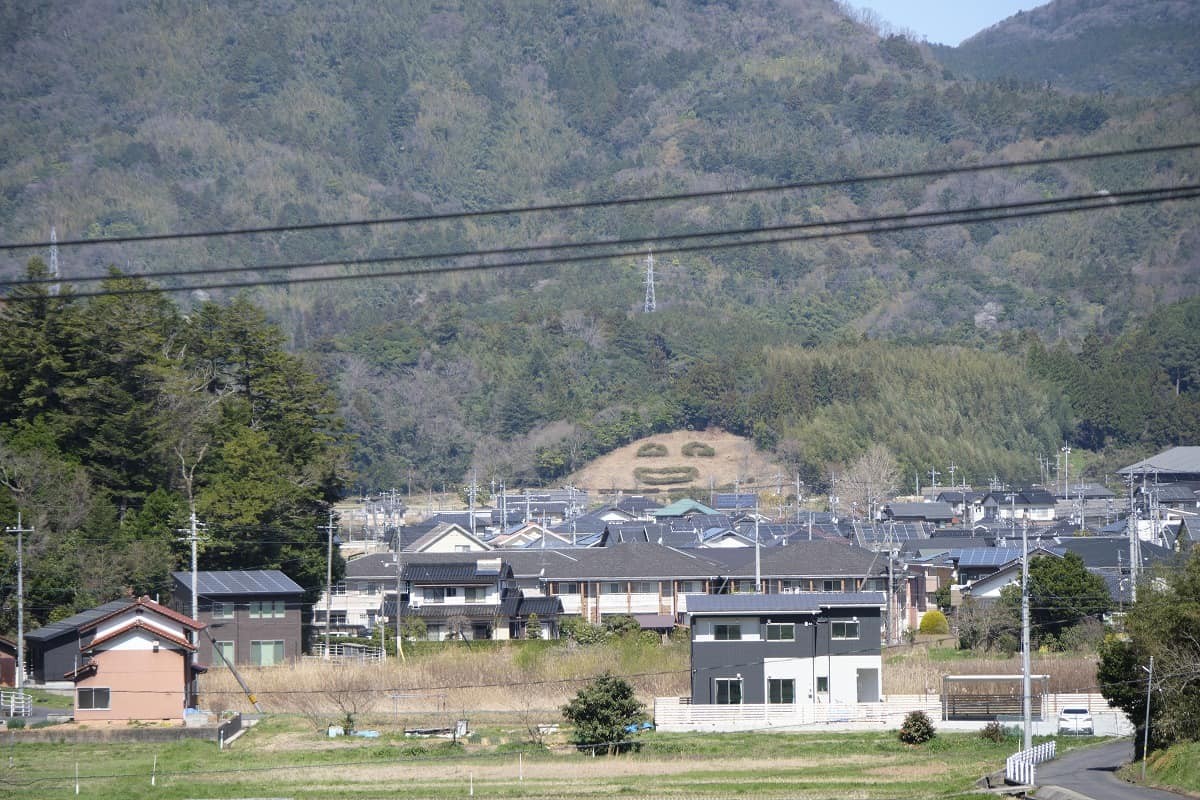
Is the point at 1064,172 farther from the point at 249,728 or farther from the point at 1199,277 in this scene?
the point at 249,728

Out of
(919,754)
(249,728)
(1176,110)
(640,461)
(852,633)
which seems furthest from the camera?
(1176,110)

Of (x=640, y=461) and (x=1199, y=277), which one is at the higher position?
(x=1199, y=277)

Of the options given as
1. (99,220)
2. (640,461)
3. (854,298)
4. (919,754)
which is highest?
(99,220)

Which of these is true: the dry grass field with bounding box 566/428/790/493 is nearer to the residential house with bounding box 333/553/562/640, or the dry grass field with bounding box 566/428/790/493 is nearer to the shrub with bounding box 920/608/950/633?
the shrub with bounding box 920/608/950/633

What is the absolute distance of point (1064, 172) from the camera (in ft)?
593

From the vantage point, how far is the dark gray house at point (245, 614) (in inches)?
1506

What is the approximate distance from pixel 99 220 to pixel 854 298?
8680 cm

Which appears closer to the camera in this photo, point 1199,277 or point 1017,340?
point 1017,340

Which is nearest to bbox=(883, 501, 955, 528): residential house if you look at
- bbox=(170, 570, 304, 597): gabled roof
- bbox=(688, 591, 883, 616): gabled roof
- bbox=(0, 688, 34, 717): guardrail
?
bbox=(688, 591, 883, 616): gabled roof

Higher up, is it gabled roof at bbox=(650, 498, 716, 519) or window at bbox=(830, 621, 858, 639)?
gabled roof at bbox=(650, 498, 716, 519)

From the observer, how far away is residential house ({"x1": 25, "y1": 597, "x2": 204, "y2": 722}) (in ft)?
104

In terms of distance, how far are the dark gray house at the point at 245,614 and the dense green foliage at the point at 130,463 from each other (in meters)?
2.71

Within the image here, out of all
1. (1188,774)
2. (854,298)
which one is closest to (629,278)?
(854,298)

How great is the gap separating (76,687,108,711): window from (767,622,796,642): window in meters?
13.8
